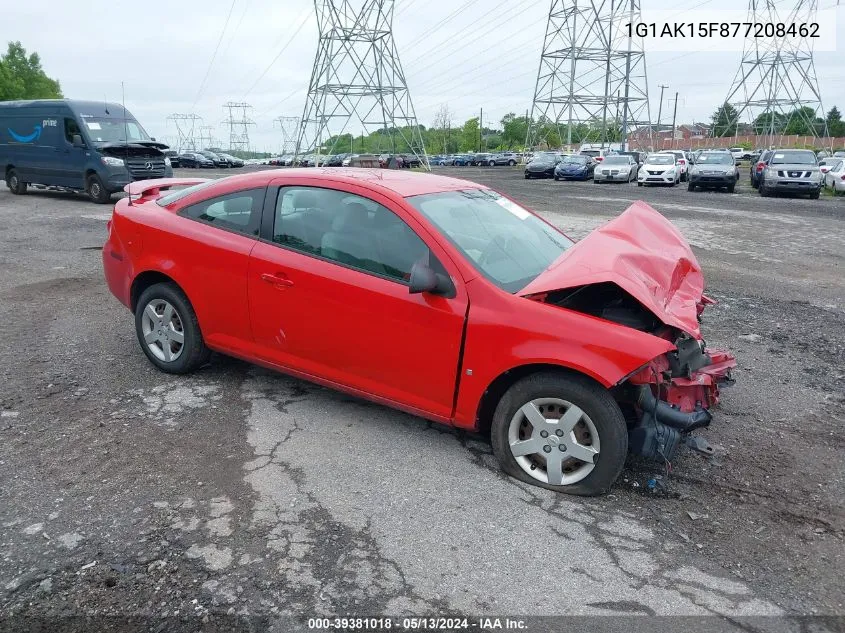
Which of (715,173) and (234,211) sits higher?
(715,173)

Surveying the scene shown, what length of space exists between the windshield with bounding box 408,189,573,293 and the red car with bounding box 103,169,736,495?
2cm

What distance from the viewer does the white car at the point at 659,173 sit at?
28859mm

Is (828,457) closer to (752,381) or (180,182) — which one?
(752,381)

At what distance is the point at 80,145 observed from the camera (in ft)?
55.1

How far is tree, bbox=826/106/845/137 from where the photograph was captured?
3366 inches

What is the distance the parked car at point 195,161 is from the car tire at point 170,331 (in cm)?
5138

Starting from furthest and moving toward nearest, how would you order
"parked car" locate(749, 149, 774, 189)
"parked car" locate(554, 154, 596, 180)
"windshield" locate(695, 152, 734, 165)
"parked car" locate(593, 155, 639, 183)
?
"parked car" locate(554, 154, 596, 180)
"parked car" locate(593, 155, 639, 183)
"windshield" locate(695, 152, 734, 165)
"parked car" locate(749, 149, 774, 189)

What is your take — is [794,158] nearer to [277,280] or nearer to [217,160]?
[277,280]

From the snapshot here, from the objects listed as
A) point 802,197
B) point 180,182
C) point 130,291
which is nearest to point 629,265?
point 130,291

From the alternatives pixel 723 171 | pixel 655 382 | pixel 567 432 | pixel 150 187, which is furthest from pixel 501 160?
pixel 567 432

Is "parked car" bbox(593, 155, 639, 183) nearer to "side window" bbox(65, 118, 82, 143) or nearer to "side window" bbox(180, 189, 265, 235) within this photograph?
"side window" bbox(65, 118, 82, 143)

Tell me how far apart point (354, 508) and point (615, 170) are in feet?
98.7

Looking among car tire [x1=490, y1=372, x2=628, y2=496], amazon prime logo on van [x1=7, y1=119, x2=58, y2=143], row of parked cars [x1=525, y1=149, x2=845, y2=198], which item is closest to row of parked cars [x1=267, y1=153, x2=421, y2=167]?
row of parked cars [x1=525, y1=149, x2=845, y2=198]

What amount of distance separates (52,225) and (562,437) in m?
12.9
